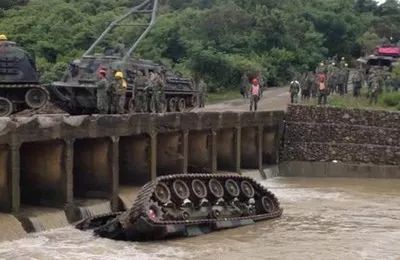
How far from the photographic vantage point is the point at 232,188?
2120 cm

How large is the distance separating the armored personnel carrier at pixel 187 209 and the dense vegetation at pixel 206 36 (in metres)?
26.1

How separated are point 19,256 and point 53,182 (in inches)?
170

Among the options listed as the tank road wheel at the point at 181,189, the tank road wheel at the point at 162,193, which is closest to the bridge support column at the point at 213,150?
the tank road wheel at the point at 181,189

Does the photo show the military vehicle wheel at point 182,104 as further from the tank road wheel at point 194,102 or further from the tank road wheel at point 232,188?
the tank road wheel at point 232,188

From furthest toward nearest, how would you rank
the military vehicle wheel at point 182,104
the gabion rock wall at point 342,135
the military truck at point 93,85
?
the military vehicle wheel at point 182,104, the gabion rock wall at point 342,135, the military truck at point 93,85

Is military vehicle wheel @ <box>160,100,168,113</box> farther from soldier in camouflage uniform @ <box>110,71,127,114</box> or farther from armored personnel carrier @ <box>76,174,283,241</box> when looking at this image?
armored personnel carrier @ <box>76,174,283,241</box>

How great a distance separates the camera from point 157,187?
61.5 ft

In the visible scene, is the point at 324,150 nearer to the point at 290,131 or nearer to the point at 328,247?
the point at 290,131

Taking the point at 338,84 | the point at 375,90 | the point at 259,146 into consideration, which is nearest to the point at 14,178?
the point at 259,146

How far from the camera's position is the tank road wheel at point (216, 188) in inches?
806

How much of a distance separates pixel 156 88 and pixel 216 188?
10.2 meters

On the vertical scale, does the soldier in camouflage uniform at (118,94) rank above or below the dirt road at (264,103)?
above

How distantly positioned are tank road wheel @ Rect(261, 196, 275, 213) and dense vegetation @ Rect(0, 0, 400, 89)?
25.8 m

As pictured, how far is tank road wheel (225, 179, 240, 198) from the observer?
2098 centimetres
